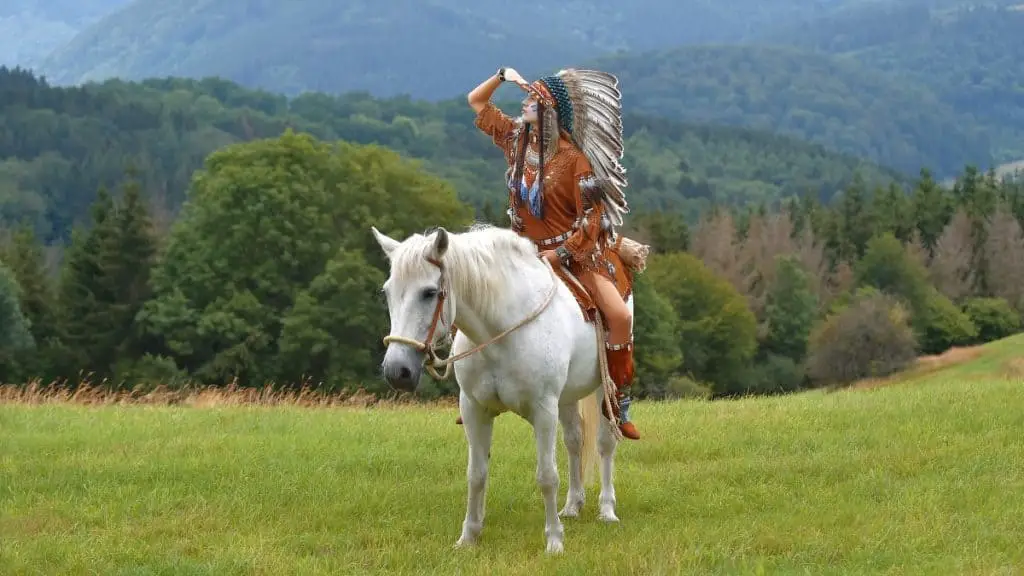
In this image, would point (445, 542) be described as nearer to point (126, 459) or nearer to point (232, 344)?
point (126, 459)

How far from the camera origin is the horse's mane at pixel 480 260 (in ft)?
27.7

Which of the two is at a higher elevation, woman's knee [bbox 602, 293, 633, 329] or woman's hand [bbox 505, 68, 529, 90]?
woman's hand [bbox 505, 68, 529, 90]

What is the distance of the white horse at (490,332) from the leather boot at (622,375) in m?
0.23

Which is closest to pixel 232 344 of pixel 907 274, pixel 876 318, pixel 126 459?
pixel 126 459

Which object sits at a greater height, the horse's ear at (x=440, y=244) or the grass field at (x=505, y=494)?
the horse's ear at (x=440, y=244)

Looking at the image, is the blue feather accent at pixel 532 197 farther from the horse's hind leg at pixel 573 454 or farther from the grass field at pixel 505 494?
the grass field at pixel 505 494

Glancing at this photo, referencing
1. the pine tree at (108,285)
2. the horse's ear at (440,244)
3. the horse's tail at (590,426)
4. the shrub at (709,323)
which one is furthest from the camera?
the shrub at (709,323)

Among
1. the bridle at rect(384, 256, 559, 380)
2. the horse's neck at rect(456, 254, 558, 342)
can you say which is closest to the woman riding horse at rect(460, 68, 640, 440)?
the horse's neck at rect(456, 254, 558, 342)

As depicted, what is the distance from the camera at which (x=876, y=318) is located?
7494 cm

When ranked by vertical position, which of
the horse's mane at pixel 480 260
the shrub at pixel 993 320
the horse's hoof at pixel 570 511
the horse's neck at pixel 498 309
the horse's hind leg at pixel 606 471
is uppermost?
→ the horse's mane at pixel 480 260

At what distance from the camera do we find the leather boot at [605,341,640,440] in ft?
34.1

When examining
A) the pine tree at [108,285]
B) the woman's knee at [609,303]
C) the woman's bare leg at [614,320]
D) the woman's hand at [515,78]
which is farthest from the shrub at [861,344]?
the woman's hand at [515,78]

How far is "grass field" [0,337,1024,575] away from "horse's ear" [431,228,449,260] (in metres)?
2.51

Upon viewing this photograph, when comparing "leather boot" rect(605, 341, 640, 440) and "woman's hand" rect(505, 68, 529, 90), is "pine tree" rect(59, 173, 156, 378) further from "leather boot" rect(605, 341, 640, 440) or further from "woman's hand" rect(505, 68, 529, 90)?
"woman's hand" rect(505, 68, 529, 90)
